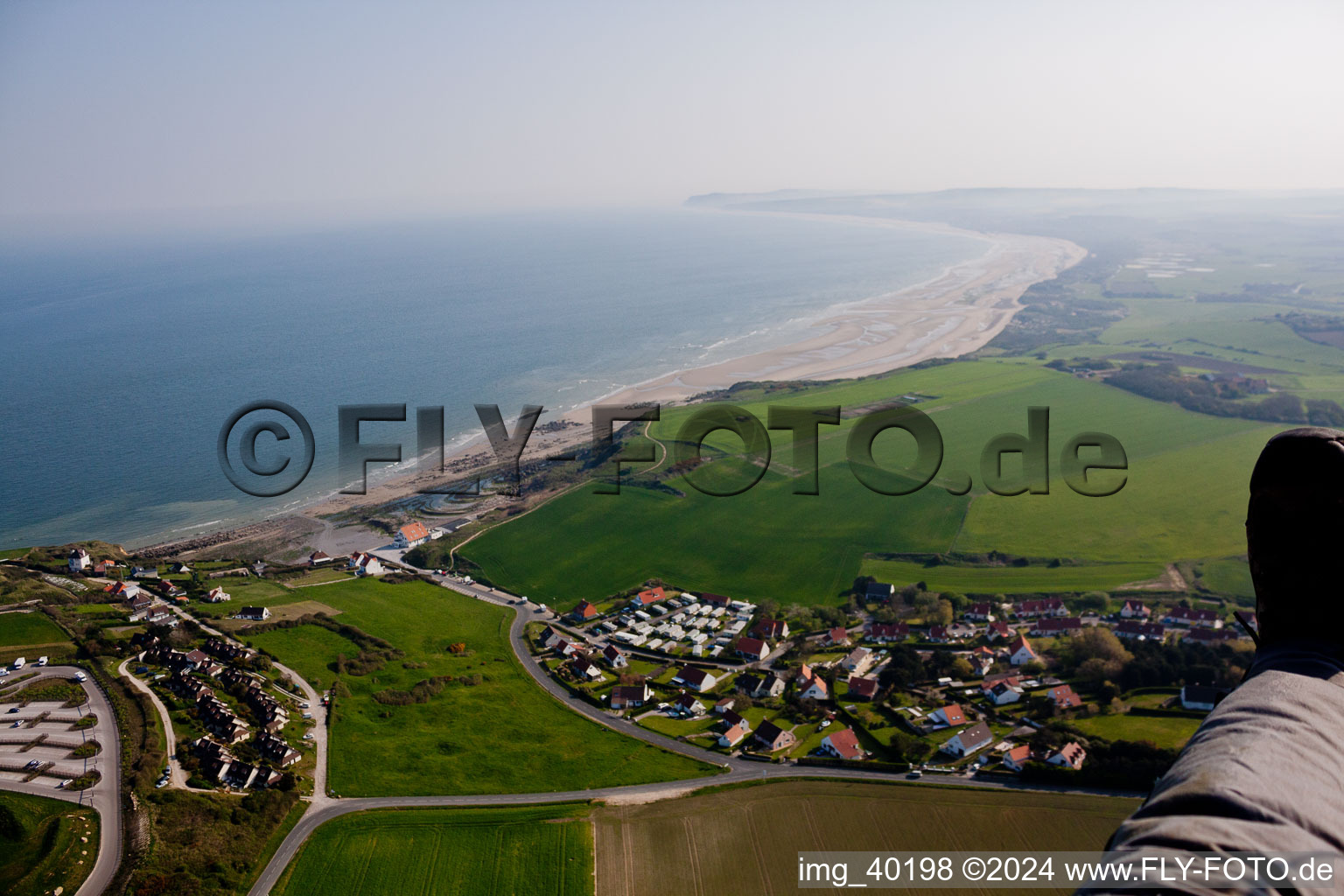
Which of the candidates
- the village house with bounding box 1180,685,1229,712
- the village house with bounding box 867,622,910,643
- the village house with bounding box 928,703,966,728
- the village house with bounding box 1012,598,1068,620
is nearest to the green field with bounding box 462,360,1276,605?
the village house with bounding box 1012,598,1068,620

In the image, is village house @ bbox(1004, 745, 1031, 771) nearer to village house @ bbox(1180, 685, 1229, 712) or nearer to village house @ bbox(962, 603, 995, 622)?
village house @ bbox(1180, 685, 1229, 712)

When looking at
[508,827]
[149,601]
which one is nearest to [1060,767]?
[508,827]

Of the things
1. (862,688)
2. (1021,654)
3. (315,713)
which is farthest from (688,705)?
(315,713)

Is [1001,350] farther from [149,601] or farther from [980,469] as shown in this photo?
[149,601]

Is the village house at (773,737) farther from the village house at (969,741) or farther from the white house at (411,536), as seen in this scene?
the white house at (411,536)

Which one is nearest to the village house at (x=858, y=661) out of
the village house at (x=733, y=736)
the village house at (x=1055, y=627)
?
the village house at (x=733, y=736)

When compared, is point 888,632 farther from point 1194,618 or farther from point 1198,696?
point 1194,618
